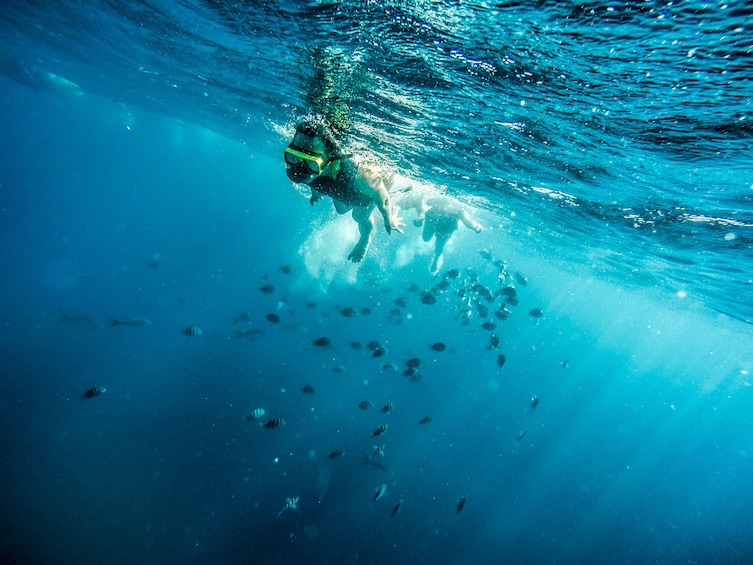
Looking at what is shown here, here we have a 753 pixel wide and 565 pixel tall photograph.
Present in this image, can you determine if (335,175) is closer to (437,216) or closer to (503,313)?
(503,313)

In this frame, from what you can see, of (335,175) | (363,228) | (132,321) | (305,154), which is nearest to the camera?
(305,154)

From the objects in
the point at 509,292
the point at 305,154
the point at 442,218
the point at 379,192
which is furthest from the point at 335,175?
the point at 442,218

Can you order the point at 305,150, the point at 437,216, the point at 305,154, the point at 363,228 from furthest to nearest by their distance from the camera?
1. the point at 437,216
2. the point at 363,228
3. the point at 305,150
4. the point at 305,154

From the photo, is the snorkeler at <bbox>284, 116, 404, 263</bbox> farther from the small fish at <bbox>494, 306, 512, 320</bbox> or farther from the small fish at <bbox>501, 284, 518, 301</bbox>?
the small fish at <bbox>494, 306, 512, 320</bbox>

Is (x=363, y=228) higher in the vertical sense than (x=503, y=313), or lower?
higher

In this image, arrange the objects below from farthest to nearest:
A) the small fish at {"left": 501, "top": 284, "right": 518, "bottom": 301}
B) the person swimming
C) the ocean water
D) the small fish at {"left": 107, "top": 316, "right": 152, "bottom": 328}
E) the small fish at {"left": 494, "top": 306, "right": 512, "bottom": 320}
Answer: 1. the person swimming
2. the small fish at {"left": 107, "top": 316, "right": 152, "bottom": 328}
3. the small fish at {"left": 494, "top": 306, "right": 512, "bottom": 320}
4. the small fish at {"left": 501, "top": 284, "right": 518, "bottom": 301}
5. the ocean water

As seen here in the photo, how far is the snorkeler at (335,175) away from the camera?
6.22m

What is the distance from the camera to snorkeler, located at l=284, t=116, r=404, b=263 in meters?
6.22

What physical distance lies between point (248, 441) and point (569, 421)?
34524 mm

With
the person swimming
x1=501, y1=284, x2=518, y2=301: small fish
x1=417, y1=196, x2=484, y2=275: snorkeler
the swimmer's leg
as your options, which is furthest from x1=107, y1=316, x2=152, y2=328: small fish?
x1=501, y1=284, x2=518, y2=301: small fish

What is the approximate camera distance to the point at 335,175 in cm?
736

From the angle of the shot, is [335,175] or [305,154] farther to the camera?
[335,175]

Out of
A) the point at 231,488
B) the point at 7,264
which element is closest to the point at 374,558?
the point at 231,488

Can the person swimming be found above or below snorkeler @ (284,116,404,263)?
below
